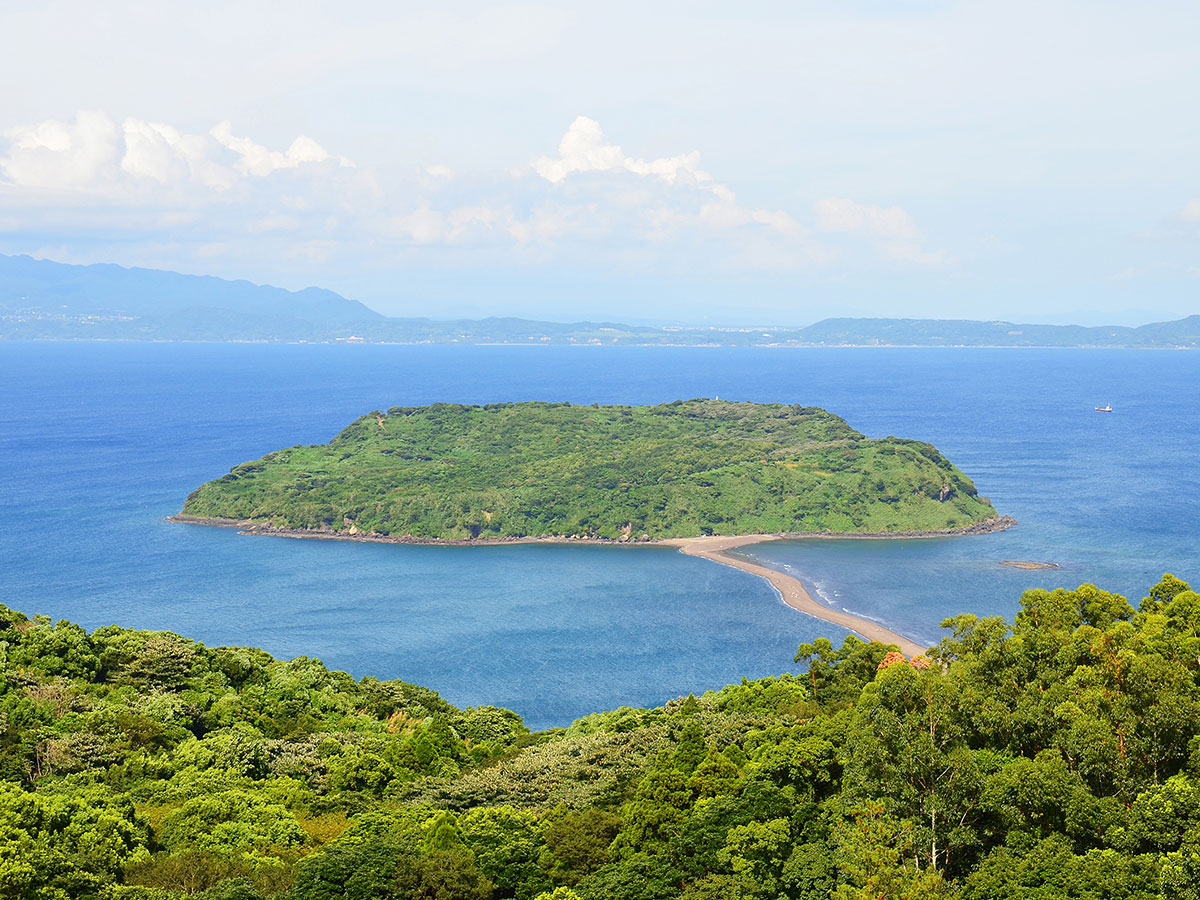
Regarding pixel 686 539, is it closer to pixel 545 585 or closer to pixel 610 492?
pixel 610 492

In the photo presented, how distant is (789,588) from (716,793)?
68455 mm

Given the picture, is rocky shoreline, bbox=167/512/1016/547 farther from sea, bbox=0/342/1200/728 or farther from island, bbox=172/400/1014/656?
sea, bbox=0/342/1200/728

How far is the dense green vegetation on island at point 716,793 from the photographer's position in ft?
83.1

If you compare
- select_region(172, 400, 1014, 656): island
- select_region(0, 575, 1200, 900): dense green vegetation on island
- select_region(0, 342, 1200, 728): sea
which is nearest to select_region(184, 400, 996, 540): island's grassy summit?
select_region(172, 400, 1014, 656): island

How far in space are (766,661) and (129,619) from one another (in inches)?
2185

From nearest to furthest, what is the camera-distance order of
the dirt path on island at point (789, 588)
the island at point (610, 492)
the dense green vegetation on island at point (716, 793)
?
the dense green vegetation on island at point (716, 793) < the dirt path on island at point (789, 588) < the island at point (610, 492)

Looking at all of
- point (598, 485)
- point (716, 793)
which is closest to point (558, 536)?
point (598, 485)

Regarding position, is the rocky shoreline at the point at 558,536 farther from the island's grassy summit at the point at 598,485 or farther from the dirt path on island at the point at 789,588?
the dirt path on island at the point at 789,588

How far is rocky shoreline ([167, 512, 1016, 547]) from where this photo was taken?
12138 centimetres

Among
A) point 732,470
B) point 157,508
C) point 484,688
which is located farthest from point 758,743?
point 157,508

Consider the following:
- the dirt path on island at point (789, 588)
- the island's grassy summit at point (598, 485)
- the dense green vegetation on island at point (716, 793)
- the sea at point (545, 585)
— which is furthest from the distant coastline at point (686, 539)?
the dense green vegetation on island at point (716, 793)

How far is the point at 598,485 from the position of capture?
137 metres

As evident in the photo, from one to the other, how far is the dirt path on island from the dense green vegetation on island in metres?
39.7

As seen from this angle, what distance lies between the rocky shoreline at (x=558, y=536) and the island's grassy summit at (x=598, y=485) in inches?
32.1
